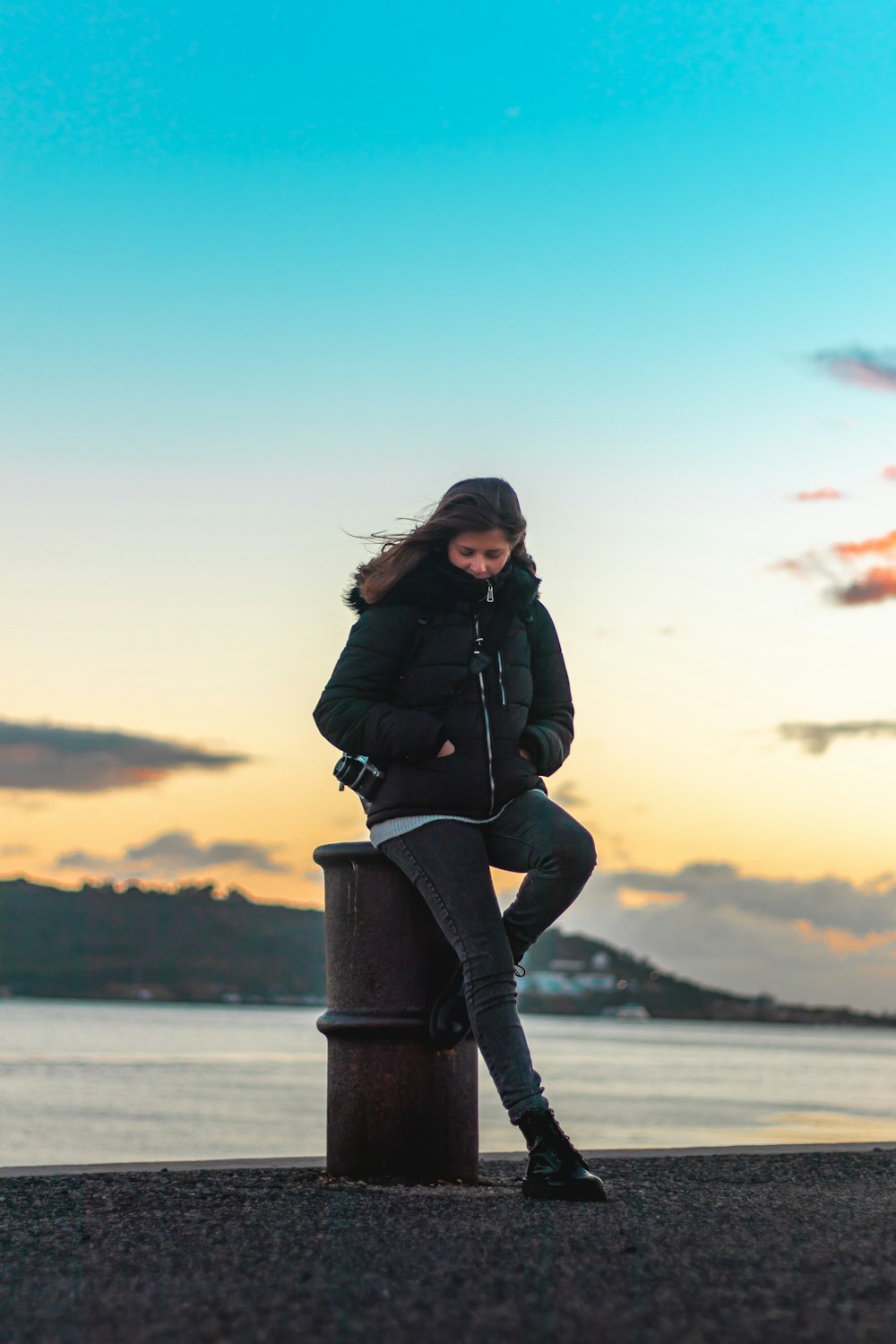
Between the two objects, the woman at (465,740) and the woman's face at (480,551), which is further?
the woman's face at (480,551)

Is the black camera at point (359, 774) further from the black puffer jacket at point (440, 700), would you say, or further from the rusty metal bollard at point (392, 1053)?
the rusty metal bollard at point (392, 1053)

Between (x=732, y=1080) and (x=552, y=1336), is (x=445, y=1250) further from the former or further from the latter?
(x=732, y=1080)

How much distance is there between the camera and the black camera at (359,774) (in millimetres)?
4301

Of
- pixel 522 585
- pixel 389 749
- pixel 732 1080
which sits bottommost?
pixel 732 1080

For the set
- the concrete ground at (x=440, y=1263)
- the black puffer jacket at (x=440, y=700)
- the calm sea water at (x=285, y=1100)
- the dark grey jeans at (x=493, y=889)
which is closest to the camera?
the concrete ground at (x=440, y=1263)

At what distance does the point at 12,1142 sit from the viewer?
19984mm

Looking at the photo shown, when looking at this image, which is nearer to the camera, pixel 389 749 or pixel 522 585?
pixel 389 749

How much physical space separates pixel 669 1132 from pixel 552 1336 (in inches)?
841

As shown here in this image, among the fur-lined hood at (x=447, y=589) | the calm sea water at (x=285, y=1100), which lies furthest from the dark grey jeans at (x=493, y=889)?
the calm sea water at (x=285, y=1100)

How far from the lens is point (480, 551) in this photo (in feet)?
14.5

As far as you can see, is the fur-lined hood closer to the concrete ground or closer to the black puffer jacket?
the black puffer jacket

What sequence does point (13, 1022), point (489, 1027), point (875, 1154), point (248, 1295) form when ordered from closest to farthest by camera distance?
point (248, 1295)
point (489, 1027)
point (875, 1154)
point (13, 1022)

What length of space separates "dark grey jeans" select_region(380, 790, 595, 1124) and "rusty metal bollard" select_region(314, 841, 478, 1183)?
15cm

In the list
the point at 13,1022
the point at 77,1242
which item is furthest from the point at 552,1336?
the point at 13,1022
